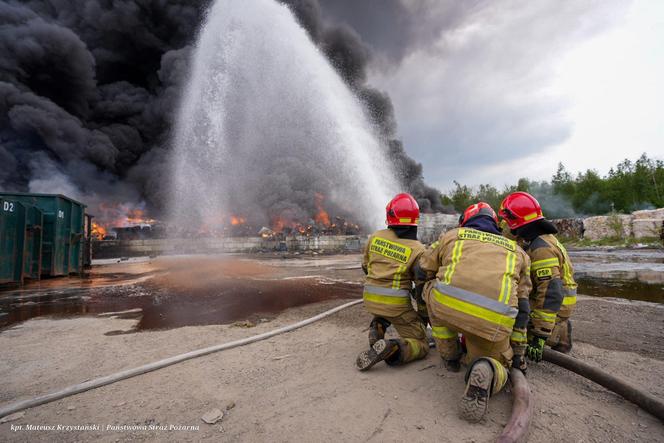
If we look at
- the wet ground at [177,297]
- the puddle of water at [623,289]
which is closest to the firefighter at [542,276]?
the wet ground at [177,297]

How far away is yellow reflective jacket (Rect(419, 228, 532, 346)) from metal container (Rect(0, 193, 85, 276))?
9466 mm

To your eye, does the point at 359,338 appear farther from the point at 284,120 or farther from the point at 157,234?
the point at 284,120

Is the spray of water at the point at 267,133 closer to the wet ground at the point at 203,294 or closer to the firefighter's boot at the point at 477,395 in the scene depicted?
the wet ground at the point at 203,294

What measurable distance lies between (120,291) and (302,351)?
17.4 ft

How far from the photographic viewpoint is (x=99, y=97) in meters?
31.2

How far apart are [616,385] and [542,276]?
30.8 inches

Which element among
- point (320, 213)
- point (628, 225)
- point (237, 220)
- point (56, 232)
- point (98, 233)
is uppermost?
point (320, 213)

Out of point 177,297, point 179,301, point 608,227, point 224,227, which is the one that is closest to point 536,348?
point 179,301

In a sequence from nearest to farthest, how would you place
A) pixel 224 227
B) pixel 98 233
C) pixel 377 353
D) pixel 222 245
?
pixel 377 353
pixel 222 245
pixel 98 233
pixel 224 227

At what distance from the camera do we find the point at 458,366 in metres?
2.39

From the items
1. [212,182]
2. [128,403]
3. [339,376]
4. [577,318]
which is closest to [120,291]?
[128,403]

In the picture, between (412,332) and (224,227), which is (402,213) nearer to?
(412,332)

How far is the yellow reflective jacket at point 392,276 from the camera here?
264 centimetres

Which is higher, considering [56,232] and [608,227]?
[608,227]
